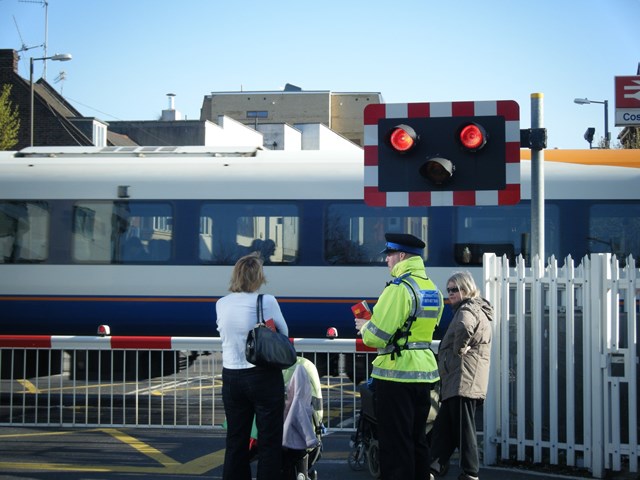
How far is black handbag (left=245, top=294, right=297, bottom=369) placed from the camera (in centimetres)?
585

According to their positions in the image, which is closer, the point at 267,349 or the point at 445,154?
the point at 267,349

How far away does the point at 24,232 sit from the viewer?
13.5 m

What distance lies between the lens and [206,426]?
30.3 feet

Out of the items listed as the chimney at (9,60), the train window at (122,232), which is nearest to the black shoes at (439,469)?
the train window at (122,232)

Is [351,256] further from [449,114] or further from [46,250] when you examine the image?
[449,114]

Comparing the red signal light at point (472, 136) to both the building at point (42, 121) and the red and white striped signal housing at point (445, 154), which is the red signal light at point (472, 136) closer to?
the red and white striped signal housing at point (445, 154)

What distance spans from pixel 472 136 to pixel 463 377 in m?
1.88

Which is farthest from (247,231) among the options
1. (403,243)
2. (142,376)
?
(403,243)

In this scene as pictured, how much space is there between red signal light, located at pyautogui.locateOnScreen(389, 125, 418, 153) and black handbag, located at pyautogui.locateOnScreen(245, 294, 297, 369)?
2006 millimetres

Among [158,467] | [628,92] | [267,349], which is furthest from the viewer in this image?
[628,92]

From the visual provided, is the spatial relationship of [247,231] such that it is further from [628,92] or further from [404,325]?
[628,92]

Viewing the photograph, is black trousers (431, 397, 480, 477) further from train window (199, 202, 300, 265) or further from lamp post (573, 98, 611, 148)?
lamp post (573, 98, 611, 148)

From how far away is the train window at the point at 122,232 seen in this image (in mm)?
13203

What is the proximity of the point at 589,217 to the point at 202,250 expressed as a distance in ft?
18.0
